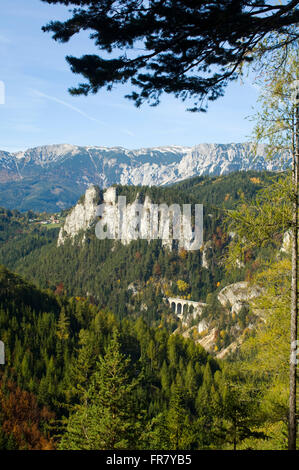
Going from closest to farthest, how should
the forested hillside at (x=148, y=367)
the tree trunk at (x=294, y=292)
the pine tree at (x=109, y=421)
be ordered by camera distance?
the tree trunk at (x=294, y=292) → the forested hillside at (x=148, y=367) → the pine tree at (x=109, y=421)

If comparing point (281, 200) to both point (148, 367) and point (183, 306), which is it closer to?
point (148, 367)

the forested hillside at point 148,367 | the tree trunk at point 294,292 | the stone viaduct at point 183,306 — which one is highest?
the tree trunk at point 294,292

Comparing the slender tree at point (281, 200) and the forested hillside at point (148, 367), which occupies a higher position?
the slender tree at point (281, 200)

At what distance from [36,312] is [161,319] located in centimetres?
9273

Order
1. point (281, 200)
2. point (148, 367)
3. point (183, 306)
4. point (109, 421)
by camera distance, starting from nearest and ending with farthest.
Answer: point (281, 200), point (109, 421), point (148, 367), point (183, 306)

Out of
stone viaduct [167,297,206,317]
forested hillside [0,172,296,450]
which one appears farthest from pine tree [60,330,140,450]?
stone viaduct [167,297,206,317]

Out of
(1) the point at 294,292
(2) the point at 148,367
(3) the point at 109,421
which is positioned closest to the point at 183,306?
(2) the point at 148,367

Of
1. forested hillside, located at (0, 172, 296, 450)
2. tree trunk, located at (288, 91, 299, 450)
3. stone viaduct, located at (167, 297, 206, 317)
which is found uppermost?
tree trunk, located at (288, 91, 299, 450)

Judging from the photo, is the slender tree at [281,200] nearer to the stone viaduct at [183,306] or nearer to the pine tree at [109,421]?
the pine tree at [109,421]

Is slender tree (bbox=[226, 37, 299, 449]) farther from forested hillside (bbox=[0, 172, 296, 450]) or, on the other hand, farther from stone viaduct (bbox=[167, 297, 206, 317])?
stone viaduct (bbox=[167, 297, 206, 317])

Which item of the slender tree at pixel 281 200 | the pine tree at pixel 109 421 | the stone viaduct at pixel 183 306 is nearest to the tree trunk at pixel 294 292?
the slender tree at pixel 281 200

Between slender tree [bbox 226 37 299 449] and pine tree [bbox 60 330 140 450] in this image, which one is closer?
slender tree [bbox 226 37 299 449]
